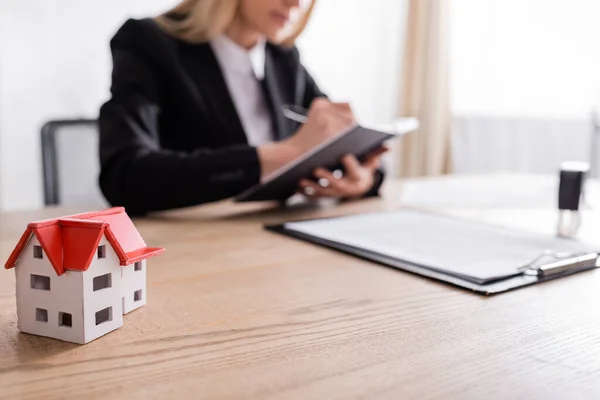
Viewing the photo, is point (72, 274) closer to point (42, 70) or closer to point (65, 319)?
point (65, 319)

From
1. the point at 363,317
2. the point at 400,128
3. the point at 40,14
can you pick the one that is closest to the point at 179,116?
the point at 400,128

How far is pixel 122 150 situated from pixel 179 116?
0.26m

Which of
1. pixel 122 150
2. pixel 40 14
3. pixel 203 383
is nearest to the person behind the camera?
pixel 203 383

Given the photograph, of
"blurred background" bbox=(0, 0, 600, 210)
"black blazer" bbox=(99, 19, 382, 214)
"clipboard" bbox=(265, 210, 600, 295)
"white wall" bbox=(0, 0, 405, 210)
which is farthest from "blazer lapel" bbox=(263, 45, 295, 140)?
"blurred background" bbox=(0, 0, 600, 210)

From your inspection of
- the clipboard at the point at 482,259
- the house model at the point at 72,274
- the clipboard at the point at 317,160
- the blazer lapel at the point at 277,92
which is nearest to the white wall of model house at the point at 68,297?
the house model at the point at 72,274

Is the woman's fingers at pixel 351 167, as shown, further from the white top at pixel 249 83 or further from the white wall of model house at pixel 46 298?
the white wall of model house at pixel 46 298

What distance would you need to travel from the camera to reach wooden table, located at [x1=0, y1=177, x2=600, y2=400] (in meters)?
0.41

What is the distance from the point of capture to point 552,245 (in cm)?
84

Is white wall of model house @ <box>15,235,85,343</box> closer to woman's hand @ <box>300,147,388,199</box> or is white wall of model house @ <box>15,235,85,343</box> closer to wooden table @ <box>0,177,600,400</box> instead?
wooden table @ <box>0,177,600,400</box>

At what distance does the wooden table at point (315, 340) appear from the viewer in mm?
413

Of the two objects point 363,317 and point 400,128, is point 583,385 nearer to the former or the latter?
point 363,317

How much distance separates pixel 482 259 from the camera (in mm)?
755

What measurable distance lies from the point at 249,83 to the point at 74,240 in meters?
1.16

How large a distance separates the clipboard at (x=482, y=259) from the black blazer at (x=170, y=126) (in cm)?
22
